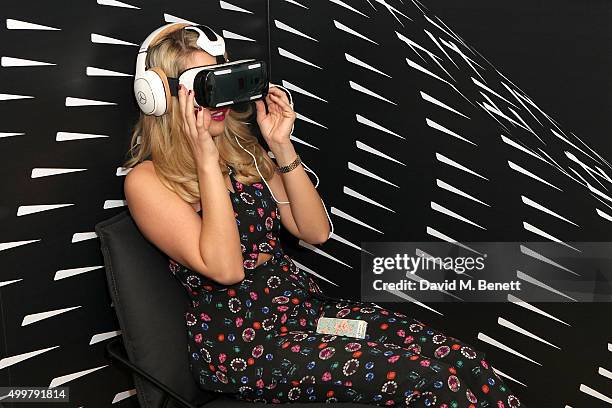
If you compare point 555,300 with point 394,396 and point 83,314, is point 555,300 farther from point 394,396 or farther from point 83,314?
point 83,314

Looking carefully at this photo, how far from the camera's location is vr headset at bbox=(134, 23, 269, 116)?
76.1 inches

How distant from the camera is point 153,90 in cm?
196

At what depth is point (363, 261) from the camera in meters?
2.81

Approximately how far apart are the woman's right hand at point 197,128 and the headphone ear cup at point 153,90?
0.05 metres

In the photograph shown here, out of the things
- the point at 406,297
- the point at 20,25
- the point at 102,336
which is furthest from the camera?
the point at 406,297

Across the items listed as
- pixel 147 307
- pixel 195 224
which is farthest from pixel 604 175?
pixel 147 307

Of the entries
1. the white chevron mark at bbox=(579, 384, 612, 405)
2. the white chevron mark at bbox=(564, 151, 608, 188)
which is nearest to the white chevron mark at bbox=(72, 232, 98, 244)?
the white chevron mark at bbox=(564, 151, 608, 188)

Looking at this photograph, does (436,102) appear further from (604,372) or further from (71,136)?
(71,136)

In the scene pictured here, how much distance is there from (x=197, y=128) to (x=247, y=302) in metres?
0.47

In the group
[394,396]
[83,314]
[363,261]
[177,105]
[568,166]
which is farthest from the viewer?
[363,261]

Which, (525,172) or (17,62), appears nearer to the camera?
(17,62)

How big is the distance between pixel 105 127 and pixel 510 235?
1.34 meters

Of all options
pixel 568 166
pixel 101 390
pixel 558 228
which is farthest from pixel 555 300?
pixel 101 390

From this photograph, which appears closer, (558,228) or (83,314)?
(83,314)
